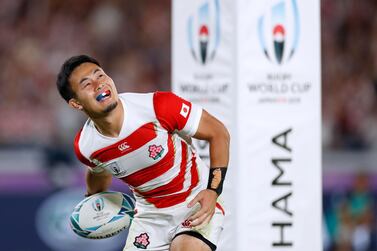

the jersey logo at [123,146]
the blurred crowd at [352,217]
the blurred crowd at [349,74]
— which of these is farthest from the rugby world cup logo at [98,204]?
the blurred crowd at [349,74]

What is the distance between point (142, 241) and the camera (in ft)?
19.4

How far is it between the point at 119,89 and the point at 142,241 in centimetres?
608

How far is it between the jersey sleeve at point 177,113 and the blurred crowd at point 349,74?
5809mm

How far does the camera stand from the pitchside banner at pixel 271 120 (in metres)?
6.92

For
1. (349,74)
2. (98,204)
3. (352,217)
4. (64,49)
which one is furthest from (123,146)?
(349,74)

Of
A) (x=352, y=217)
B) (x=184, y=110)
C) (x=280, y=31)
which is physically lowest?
(x=352, y=217)

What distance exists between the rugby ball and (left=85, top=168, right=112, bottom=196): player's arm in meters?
0.06

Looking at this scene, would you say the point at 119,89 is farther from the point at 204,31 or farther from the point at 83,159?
the point at 83,159

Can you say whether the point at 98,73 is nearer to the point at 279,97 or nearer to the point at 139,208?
the point at 139,208

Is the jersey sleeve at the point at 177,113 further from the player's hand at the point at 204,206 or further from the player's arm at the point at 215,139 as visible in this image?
the player's hand at the point at 204,206

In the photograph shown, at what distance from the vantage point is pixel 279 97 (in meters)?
6.98

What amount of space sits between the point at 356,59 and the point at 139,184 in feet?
23.7

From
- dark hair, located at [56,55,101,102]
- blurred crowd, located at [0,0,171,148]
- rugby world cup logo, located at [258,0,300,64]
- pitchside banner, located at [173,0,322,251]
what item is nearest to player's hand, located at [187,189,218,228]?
dark hair, located at [56,55,101,102]

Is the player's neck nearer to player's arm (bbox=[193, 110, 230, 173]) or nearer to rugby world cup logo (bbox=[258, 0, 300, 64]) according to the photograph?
player's arm (bbox=[193, 110, 230, 173])
